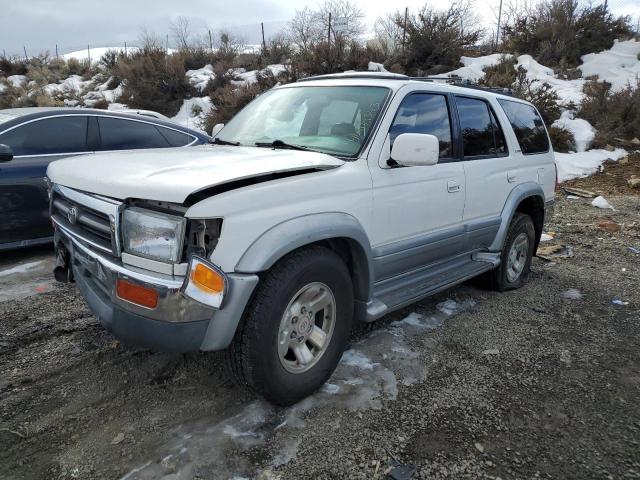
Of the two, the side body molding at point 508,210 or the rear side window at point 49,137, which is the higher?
the rear side window at point 49,137

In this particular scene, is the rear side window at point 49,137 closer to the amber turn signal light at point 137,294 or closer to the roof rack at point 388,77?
the roof rack at point 388,77

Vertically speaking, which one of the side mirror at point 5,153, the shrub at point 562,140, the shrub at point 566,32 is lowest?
the shrub at point 562,140

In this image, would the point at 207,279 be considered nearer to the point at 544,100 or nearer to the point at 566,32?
the point at 544,100

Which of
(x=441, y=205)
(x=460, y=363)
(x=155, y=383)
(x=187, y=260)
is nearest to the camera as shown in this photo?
(x=187, y=260)

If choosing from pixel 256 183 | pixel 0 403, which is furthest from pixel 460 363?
pixel 0 403

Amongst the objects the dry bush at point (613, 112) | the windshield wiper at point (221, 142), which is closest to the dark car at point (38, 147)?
the windshield wiper at point (221, 142)

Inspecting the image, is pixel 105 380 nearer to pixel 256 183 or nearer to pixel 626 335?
pixel 256 183

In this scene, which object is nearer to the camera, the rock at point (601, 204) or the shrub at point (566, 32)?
the rock at point (601, 204)

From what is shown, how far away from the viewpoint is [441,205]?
3637 millimetres

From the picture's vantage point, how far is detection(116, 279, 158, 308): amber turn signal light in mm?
2285

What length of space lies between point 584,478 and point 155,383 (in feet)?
7.79

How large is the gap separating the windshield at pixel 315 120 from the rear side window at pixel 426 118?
174 mm

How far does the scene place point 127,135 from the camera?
5.75 metres

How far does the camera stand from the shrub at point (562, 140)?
12.6m
